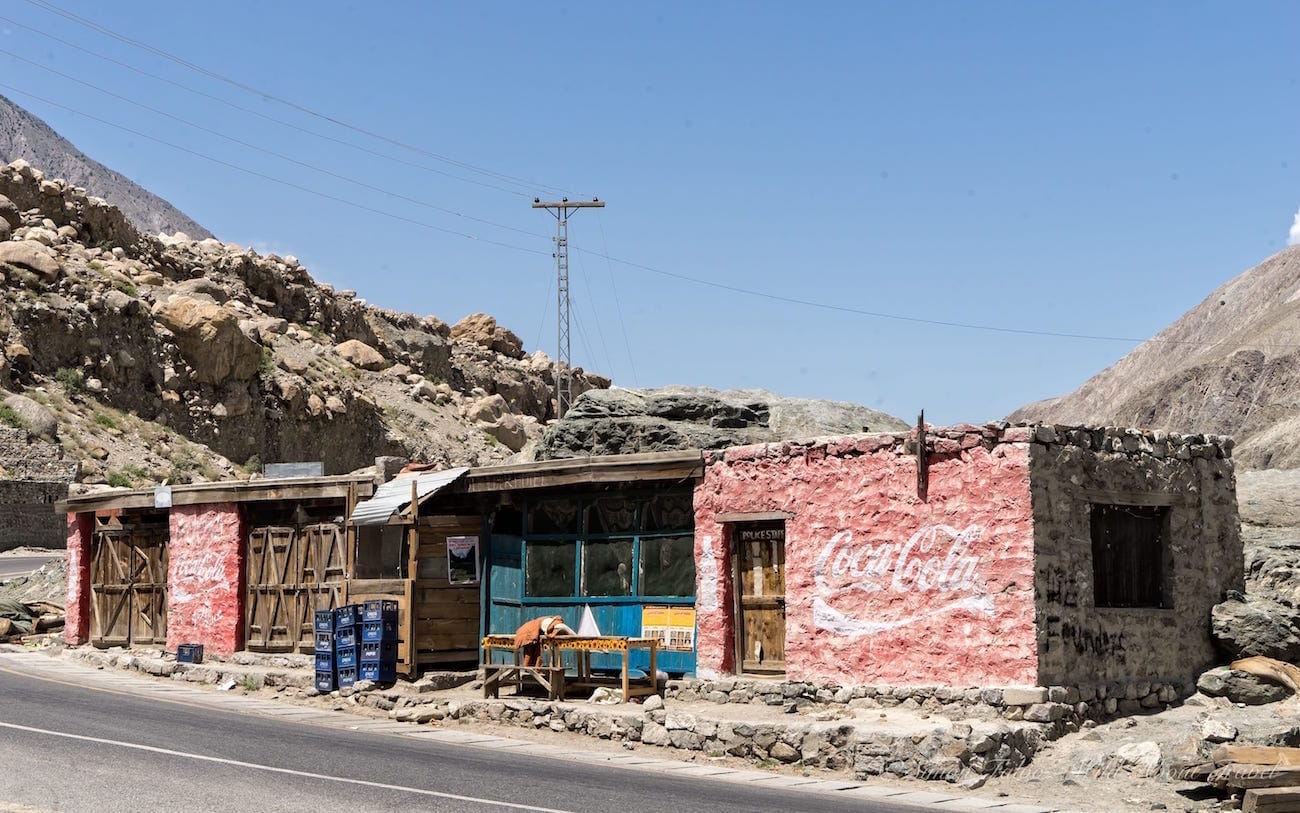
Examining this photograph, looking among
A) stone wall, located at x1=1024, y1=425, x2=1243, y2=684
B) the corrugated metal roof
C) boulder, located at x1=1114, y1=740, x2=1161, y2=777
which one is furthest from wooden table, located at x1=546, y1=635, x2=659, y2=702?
boulder, located at x1=1114, y1=740, x2=1161, y2=777

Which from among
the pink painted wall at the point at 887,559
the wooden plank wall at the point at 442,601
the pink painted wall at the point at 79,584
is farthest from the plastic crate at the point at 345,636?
the pink painted wall at the point at 79,584

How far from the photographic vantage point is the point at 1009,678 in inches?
566

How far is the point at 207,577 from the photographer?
23.2 m

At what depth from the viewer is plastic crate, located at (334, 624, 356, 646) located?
772 inches

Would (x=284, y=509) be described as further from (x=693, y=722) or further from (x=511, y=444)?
(x=511, y=444)

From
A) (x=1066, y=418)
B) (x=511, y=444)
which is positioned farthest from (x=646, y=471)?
(x=1066, y=418)

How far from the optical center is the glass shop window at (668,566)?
17.8 m

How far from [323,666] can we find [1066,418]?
68.0 meters

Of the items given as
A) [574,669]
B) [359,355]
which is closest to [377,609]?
[574,669]

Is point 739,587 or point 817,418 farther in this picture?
point 817,418

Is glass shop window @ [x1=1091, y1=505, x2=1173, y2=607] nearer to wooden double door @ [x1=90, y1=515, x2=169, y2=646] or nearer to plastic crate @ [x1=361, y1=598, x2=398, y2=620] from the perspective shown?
plastic crate @ [x1=361, y1=598, x2=398, y2=620]

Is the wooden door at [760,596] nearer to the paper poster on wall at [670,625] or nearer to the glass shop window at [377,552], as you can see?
the paper poster on wall at [670,625]

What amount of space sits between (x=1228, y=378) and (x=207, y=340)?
45976mm

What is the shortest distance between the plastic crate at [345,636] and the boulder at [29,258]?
127ft
